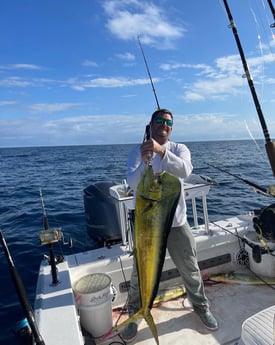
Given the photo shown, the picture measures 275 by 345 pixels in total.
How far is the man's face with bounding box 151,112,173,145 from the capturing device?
2613 mm

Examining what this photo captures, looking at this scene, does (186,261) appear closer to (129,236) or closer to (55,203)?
(129,236)

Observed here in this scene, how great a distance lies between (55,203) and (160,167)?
9.88m

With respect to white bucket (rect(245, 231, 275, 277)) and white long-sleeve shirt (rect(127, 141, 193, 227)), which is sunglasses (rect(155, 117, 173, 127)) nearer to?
white long-sleeve shirt (rect(127, 141, 193, 227))

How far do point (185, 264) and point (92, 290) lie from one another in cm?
106

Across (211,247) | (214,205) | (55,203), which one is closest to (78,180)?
(55,203)

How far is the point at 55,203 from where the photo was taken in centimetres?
1162

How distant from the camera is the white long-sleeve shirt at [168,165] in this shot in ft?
7.30

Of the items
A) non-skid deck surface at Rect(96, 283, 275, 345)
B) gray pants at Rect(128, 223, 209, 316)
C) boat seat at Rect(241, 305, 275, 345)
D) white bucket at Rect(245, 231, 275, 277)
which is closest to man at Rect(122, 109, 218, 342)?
gray pants at Rect(128, 223, 209, 316)

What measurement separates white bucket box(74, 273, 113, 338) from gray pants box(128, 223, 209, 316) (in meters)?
0.28

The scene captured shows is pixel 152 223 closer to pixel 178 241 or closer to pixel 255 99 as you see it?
pixel 178 241

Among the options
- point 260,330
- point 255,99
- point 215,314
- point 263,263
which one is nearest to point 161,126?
point 255,99

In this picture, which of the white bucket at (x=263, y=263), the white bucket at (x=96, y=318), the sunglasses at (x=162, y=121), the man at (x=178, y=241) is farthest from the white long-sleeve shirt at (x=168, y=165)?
the white bucket at (x=263, y=263)

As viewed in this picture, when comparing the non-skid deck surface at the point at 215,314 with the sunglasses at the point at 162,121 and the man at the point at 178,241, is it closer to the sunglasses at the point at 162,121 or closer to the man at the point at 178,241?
the man at the point at 178,241

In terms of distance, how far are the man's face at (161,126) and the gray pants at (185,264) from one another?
999mm
